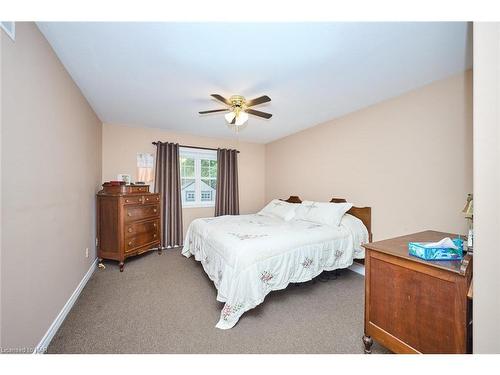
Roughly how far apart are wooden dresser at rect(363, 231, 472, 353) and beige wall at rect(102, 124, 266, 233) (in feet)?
11.5

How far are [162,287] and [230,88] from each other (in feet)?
7.79

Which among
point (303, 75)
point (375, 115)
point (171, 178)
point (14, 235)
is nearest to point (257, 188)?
point (171, 178)

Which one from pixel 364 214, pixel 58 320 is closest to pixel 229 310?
pixel 58 320

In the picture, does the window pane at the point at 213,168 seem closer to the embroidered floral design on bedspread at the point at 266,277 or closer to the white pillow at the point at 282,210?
the white pillow at the point at 282,210

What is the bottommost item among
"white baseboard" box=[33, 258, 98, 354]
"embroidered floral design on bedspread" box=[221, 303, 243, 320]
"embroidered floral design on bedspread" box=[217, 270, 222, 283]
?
"white baseboard" box=[33, 258, 98, 354]

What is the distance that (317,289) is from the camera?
2.39 m

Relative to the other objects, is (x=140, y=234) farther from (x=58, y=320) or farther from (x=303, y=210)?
(x=303, y=210)

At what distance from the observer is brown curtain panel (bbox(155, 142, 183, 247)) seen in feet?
12.7

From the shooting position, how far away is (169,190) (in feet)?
12.9

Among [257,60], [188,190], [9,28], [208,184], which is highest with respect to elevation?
[257,60]

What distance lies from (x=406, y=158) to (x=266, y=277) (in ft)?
6.79

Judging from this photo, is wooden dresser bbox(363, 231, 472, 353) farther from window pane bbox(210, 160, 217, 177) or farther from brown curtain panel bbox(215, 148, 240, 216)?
window pane bbox(210, 160, 217, 177)

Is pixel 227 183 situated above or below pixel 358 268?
above
